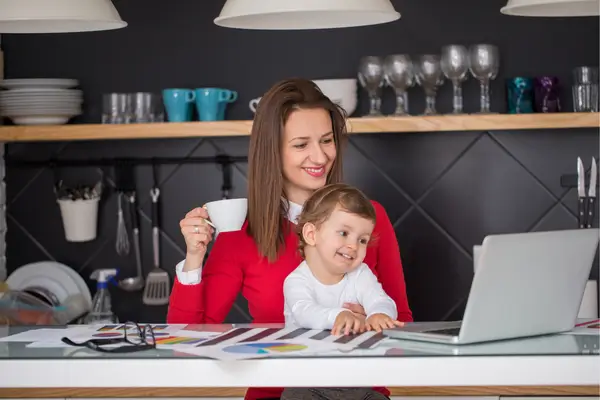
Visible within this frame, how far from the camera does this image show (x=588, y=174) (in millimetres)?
3074

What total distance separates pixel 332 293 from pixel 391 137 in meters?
1.21

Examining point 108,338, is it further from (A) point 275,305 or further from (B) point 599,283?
(B) point 599,283

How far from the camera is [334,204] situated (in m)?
1.99

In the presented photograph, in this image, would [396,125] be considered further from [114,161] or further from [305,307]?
[305,307]

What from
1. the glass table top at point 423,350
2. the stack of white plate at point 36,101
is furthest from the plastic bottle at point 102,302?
the glass table top at point 423,350

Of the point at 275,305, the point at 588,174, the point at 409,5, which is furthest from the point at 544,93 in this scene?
the point at 275,305

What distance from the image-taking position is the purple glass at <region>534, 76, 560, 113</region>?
2961 millimetres

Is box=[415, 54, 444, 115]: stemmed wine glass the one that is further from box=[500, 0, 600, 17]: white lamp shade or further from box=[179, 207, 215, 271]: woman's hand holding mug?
box=[179, 207, 215, 271]: woman's hand holding mug

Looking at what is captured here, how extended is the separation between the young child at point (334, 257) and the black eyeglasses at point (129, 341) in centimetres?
35

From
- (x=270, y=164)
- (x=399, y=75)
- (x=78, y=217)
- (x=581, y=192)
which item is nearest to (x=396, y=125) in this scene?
(x=399, y=75)

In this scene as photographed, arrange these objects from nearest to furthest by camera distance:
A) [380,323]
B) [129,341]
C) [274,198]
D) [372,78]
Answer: [129,341] → [380,323] → [274,198] → [372,78]

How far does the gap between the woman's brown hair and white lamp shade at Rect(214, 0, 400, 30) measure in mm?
210

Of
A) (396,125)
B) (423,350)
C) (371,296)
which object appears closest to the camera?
(423,350)

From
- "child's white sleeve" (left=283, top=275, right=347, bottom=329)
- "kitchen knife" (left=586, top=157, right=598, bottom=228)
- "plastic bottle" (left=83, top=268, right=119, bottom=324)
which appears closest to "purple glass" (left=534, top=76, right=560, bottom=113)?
"kitchen knife" (left=586, top=157, right=598, bottom=228)
